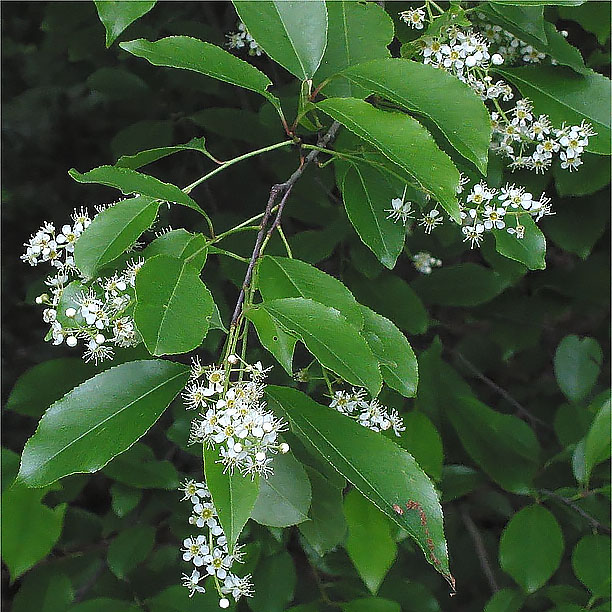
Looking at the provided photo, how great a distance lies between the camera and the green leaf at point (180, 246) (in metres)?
0.91

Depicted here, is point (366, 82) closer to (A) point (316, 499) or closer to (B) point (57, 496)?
(A) point (316, 499)

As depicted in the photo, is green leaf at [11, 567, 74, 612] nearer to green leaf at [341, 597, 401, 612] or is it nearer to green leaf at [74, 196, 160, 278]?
green leaf at [341, 597, 401, 612]

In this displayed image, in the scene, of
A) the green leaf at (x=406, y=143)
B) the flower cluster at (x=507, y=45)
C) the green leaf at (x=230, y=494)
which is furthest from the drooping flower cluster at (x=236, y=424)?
the flower cluster at (x=507, y=45)

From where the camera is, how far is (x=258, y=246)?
3.07 feet

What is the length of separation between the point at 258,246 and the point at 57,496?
72cm

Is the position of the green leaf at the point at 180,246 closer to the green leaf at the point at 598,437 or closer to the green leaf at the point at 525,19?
the green leaf at the point at 525,19

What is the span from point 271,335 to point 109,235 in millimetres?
221

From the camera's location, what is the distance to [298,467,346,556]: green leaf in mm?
Result: 1034

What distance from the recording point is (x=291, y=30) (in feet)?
3.15

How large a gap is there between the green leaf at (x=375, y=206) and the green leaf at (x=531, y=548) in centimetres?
53

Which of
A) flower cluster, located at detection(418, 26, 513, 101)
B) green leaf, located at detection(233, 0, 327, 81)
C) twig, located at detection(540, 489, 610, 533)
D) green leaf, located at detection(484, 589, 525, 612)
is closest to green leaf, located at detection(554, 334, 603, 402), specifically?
twig, located at detection(540, 489, 610, 533)

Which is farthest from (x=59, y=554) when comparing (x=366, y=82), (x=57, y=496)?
(x=366, y=82)

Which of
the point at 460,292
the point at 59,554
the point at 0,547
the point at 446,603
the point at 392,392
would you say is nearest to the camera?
the point at 0,547

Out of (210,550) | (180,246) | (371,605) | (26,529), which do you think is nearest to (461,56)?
(180,246)
